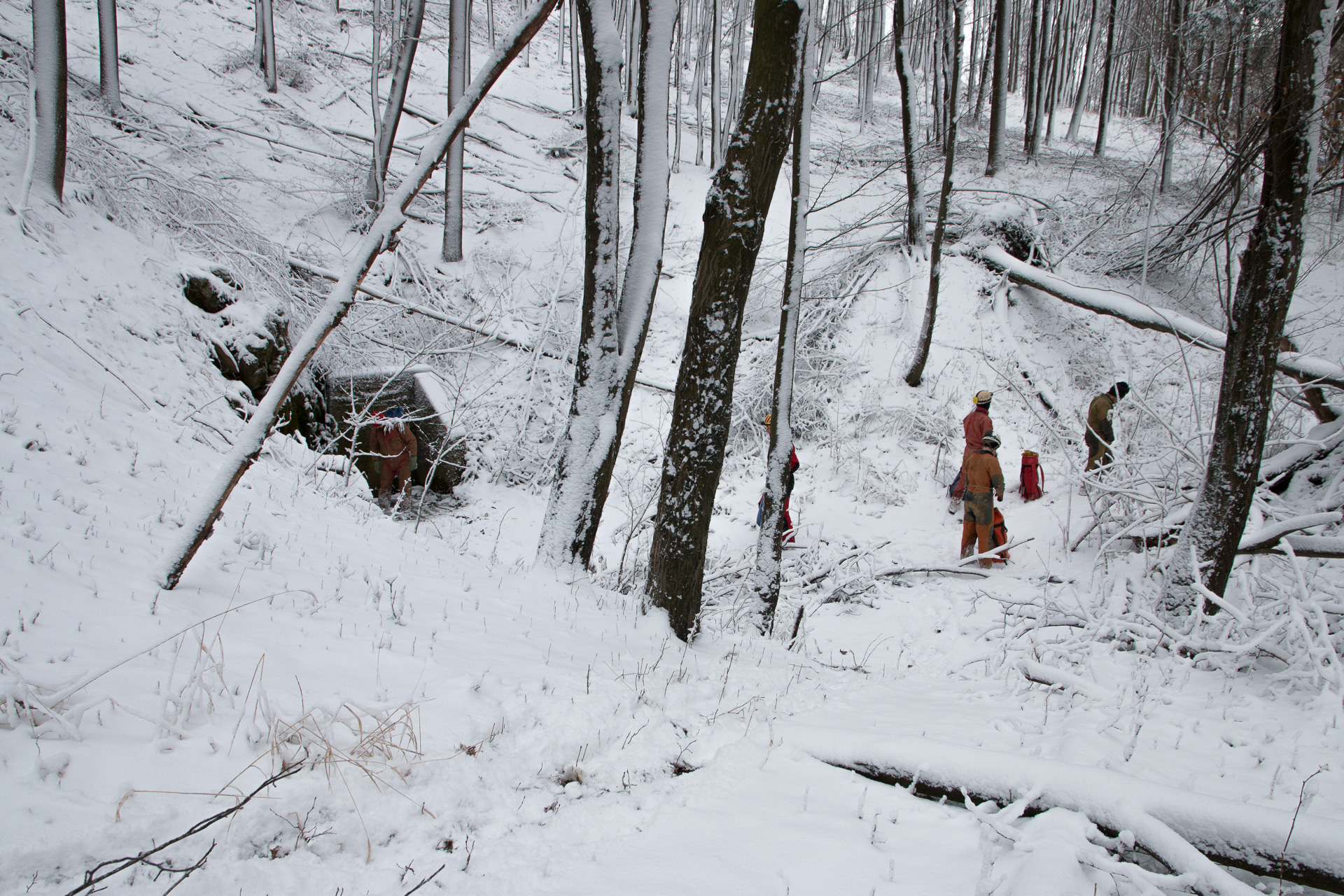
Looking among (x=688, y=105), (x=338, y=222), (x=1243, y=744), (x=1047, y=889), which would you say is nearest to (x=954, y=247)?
(x=1243, y=744)

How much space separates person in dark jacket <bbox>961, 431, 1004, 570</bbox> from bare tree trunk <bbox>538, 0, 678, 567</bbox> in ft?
17.6

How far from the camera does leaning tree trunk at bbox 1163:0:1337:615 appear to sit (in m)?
3.94

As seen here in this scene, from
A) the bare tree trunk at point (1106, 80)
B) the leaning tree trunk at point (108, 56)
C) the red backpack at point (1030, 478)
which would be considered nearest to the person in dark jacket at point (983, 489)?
the red backpack at point (1030, 478)

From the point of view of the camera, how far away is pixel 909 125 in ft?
39.0

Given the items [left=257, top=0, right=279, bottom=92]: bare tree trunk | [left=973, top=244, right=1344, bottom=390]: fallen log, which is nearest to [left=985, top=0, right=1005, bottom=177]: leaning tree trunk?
[left=973, top=244, right=1344, bottom=390]: fallen log

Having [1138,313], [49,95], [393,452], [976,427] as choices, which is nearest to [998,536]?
[976,427]

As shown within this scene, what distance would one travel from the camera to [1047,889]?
1.68 meters

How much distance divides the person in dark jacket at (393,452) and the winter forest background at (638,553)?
80 cm

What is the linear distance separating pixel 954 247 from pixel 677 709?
14148 mm

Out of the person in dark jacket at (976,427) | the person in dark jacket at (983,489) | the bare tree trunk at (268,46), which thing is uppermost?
the bare tree trunk at (268,46)

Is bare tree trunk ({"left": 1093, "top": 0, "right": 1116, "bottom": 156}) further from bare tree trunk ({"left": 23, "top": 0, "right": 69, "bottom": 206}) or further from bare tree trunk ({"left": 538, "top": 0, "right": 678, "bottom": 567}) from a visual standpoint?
bare tree trunk ({"left": 23, "top": 0, "right": 69, "bottom": 206})

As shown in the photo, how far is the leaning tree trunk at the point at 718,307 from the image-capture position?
4.00 meters

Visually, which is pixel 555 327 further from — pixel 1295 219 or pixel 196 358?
pixel 1295 219

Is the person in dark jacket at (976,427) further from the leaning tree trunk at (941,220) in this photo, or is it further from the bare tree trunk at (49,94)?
the bare tree trunk at (49,94)
